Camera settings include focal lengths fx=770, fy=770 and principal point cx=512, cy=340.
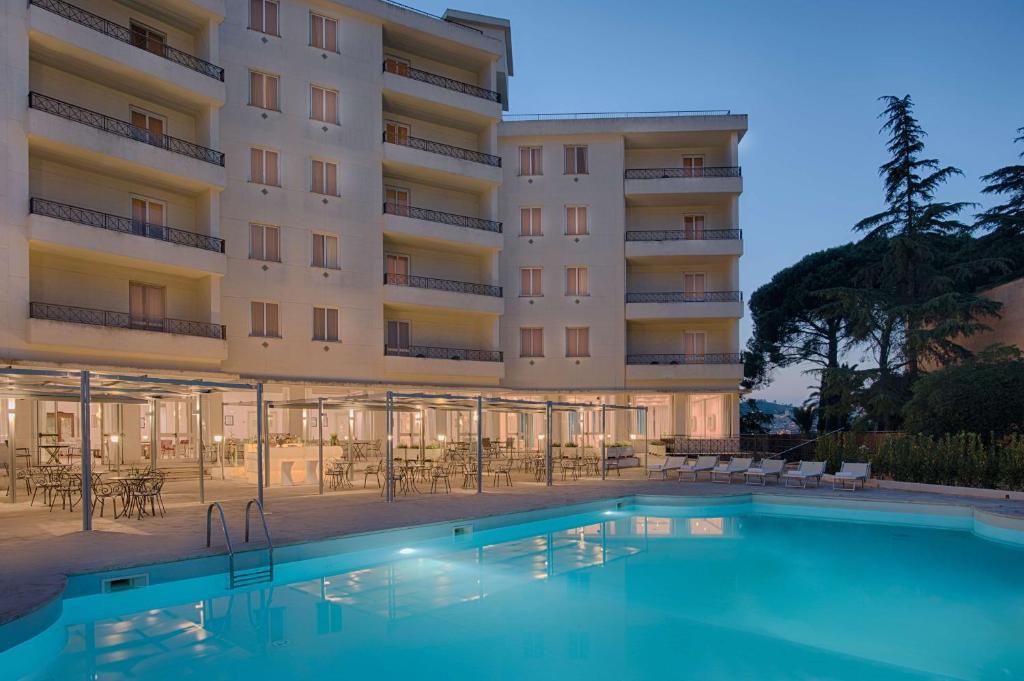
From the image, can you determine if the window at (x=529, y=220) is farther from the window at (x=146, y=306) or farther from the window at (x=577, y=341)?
the window at (x=146, y=306)

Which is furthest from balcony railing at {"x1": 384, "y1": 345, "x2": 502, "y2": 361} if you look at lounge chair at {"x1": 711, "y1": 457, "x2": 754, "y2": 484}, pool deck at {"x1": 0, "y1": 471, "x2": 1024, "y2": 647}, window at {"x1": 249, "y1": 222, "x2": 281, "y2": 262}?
lounge chair at {"x1": 711, "y1": 457, "x2": 754, "y2": 484}

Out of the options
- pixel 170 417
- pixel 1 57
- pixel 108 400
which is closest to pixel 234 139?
pixel 1 57

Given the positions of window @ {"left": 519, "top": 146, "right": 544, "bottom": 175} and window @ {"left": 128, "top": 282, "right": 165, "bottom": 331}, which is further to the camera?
window @ {"left": 519, "top": 146, "right": 544, "bottom": 175}

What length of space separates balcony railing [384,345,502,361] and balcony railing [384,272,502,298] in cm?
218

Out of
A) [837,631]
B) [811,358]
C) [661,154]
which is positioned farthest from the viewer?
[811,358]

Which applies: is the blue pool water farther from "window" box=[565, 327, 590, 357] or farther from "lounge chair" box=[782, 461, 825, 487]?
"window" box=[565, 327, 590, 357]

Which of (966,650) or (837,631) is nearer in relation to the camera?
(966,650)

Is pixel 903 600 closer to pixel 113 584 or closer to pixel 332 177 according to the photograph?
pixel 113 584

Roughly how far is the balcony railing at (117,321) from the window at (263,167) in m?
5.31

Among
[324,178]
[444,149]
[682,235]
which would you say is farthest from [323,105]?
[682,235]

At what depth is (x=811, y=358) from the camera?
Answer: 41062 millimetres

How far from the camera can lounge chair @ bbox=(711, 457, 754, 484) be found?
70.7ft

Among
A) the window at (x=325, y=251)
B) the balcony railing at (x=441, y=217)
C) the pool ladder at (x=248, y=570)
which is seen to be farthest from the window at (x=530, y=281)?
the pool ladder at (x=248, y=570)

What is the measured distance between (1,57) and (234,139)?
6.95 meters
